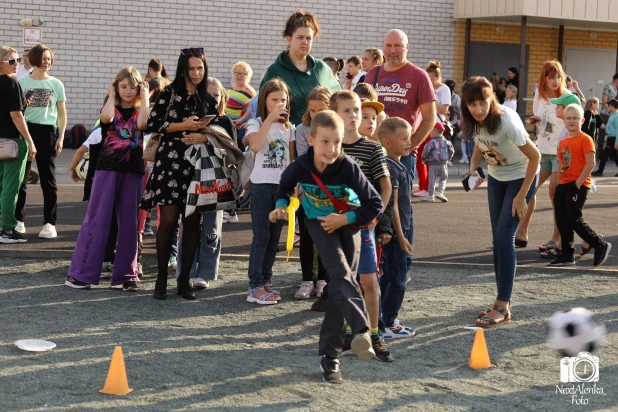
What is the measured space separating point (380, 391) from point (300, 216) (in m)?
2.73

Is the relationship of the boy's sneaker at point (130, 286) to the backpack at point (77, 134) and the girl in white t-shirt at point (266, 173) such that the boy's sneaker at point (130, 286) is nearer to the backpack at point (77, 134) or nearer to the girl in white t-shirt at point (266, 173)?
the girl in white t-shirt at point (266, 173)

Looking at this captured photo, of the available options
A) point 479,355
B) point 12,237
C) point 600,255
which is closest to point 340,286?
point 479,355

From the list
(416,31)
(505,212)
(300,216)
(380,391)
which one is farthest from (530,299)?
(416,31)

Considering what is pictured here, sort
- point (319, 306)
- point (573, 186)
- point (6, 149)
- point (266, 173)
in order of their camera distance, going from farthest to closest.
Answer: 1. point (6, 149)
2. point (573, 186)
3. point (266, 173)
4. point (319, 306)

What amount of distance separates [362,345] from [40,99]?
591 cm

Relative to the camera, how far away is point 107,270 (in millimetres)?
8414

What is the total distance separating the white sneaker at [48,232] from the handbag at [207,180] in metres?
3.07

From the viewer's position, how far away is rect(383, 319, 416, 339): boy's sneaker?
6629mm

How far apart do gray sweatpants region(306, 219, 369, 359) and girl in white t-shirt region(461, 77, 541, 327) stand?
155 cm

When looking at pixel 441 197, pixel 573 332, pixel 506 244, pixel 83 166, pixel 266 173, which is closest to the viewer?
pixel 573 332

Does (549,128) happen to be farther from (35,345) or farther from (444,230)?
(35,345)

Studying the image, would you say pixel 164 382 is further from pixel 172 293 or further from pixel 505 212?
pixel 505 212

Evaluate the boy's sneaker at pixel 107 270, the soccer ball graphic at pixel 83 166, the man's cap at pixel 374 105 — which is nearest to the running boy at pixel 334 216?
the man's cap at pixel 374 105

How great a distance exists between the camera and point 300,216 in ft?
26.0
